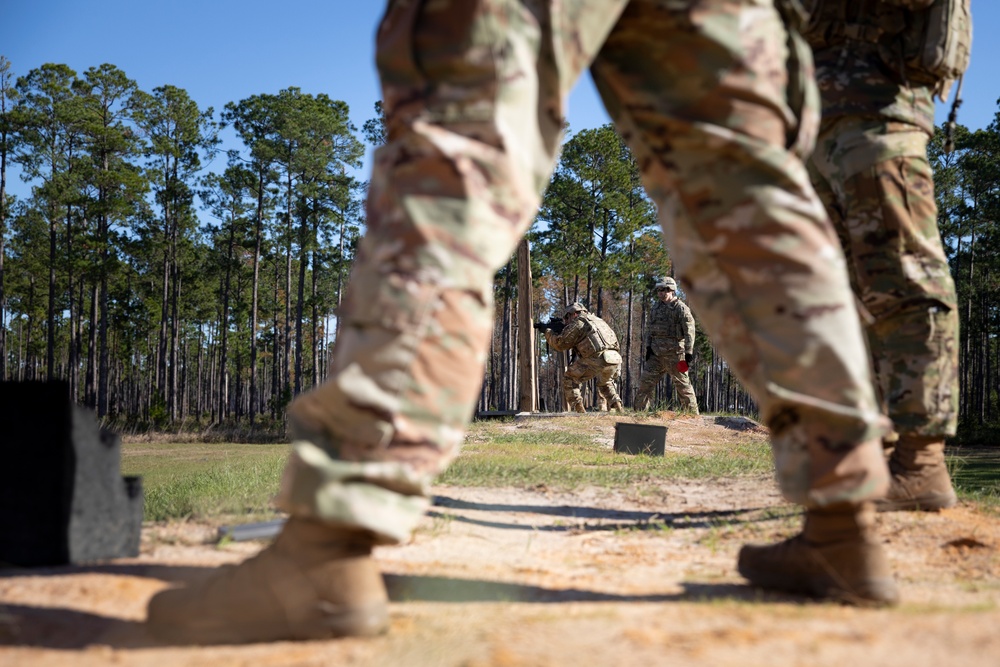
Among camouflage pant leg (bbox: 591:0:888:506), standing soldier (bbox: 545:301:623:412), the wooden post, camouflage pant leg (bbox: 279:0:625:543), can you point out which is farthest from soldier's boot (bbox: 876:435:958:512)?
standing soldier (bbox: 545:301:623:412)

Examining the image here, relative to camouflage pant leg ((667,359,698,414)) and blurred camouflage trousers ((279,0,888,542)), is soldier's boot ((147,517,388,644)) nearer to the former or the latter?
blurred camouflage trousers ((279,0,888,542))

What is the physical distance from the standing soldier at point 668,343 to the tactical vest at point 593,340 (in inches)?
35.6

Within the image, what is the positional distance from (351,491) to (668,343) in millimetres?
14923

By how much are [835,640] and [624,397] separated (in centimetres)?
4449

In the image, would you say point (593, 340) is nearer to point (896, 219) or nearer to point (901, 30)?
point (901, 30)

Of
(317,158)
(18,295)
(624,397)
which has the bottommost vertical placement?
(624,397)

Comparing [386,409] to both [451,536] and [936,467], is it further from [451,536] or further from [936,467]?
[936,467]

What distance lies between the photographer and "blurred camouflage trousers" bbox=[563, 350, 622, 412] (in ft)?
52.5

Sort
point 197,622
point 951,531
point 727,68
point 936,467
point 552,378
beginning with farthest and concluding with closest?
point 552,378 < point 936,467 < point 951,531 < point 727,68 < point 197,622

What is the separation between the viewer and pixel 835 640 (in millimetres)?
1225

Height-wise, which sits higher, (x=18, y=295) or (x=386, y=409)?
(x=18, y=295)

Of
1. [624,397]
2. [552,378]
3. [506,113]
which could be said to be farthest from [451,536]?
[552,378]

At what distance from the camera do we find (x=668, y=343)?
15.7 meters

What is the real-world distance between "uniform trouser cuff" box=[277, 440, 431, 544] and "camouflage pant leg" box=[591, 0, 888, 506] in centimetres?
78
